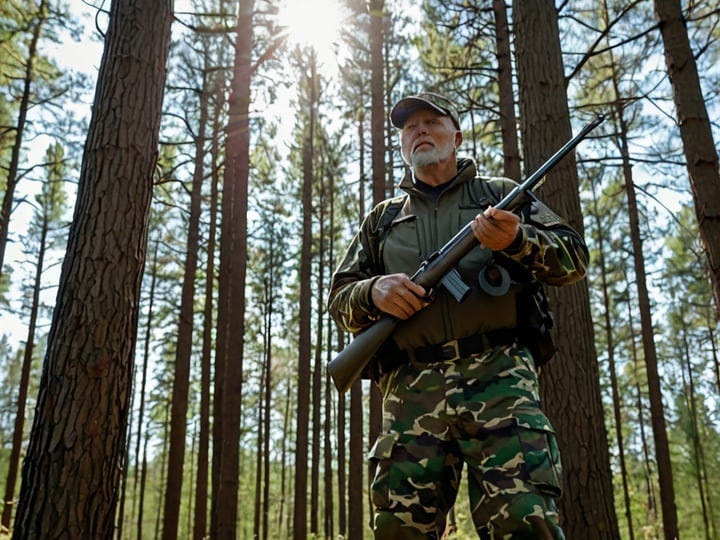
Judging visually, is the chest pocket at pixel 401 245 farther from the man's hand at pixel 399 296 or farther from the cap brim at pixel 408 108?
the cap brim at pixel 408 108

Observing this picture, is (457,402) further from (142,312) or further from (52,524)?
(142,312)

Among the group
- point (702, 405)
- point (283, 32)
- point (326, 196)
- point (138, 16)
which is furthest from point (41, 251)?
point (702, 405)

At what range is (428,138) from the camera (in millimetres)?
2797

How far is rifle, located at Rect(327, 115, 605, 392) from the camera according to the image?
7.88 feet

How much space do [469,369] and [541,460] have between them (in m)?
0.44

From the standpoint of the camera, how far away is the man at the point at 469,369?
2.13m

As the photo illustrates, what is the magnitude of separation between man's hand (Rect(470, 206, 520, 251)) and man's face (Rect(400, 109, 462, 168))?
1.94ft

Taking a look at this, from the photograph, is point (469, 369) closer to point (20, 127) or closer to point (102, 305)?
point (102, 305)

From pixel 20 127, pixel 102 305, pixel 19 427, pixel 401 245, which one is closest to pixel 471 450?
pixel 401 245

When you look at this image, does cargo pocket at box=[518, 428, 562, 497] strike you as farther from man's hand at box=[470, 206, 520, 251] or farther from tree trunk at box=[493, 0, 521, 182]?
tree trunk at box=[493, 0, 521, 182]

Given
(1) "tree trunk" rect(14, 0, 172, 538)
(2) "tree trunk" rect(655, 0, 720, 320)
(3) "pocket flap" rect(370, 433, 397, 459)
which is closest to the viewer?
(3) "pocket flap" rect(370, 433, 397, 459)

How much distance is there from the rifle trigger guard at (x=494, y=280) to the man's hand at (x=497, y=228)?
Answer: 0.14 metres

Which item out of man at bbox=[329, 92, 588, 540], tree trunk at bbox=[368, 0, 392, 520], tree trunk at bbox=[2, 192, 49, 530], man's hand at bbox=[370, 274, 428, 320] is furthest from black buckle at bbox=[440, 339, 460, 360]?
tree trunk at bbox=[2, 192, 49, 530]

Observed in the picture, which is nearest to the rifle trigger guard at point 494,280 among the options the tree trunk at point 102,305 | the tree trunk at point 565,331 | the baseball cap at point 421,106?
the baseball cap at point 421,106
